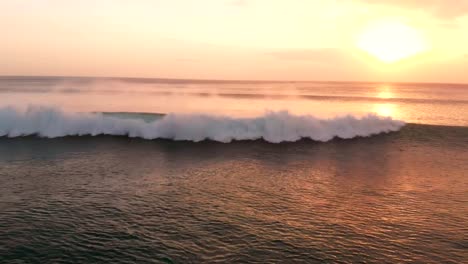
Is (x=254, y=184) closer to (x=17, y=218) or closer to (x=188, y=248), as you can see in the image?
(x=188, y=248)

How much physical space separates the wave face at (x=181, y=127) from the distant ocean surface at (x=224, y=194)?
123 millimetres

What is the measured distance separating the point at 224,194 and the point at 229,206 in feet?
4.07

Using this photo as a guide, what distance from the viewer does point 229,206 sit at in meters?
11.7

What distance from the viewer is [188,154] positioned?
65.7ft

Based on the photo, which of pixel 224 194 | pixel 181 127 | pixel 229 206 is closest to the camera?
pixel 229 206

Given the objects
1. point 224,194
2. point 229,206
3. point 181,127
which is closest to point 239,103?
point 181,127

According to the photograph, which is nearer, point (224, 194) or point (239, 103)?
point (224, 194)

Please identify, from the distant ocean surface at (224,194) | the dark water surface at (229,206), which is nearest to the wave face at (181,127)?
the distant ocean surface at (224,194)

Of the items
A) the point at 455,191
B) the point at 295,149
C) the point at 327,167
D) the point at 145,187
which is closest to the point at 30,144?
the point at 145,187

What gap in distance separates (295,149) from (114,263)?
15.2m

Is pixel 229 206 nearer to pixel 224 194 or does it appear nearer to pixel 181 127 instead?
pixel 224 194

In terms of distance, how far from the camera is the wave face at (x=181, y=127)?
2445 centimetres

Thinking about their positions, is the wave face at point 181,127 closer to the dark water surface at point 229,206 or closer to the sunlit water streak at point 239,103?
the sunlit water streak at point 239,103

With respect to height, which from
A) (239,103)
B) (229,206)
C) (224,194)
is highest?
(239,103)
